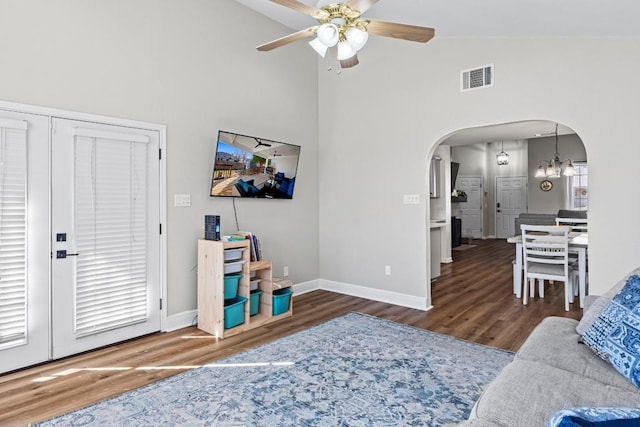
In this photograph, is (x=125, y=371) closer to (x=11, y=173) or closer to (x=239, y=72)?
(x=11, y=173)

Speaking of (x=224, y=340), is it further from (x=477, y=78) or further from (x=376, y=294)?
(x=477, y=78)

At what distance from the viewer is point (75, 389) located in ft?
8.41

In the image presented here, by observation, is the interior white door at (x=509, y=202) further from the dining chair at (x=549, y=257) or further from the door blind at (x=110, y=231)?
the door blind at (x=110, y=231)

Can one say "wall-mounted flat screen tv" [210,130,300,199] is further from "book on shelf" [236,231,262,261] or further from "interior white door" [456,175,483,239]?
"interior white door" [456,175,483,239]

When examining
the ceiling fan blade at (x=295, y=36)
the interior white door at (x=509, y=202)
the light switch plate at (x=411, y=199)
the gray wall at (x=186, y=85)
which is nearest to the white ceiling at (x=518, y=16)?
the ceiling fan blade at (x=295, y=36)

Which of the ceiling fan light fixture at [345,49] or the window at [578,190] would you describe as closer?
the ceiling fan light fixture at [345,49]

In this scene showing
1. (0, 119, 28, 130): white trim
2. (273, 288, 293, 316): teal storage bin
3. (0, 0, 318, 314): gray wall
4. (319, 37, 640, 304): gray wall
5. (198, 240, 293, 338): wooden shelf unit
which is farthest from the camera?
(273, 288, 293, 316): teal storage bin

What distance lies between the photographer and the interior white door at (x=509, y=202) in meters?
11.5

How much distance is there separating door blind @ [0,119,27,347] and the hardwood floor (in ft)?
1.23

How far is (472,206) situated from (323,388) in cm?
1091

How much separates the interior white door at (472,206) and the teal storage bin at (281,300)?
9254 mm

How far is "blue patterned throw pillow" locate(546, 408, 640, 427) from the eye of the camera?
83 centimetres

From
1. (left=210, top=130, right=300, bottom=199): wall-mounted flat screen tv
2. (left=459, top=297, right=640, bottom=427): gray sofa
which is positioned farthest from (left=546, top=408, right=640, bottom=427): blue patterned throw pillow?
(left=210, top=130, right=300, bottom=199): wall-mounted flat screen tv

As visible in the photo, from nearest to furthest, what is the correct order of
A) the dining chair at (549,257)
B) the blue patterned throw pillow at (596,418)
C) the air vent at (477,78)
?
the blue patterned throw pillow at (596,418) < the air vent at (477,78) < the dining chair at (549,257)
